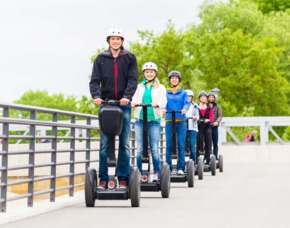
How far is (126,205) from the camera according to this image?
1200 cm

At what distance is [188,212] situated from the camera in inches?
424

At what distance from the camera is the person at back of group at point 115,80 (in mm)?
11461

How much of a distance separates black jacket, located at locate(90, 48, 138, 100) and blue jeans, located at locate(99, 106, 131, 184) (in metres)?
0.24

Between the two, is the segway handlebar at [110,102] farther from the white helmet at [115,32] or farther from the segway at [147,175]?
the segway at [147,175]

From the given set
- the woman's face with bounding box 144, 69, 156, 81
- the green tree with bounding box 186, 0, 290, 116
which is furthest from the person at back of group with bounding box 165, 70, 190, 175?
the green tree with bounding box 186, 0, 290, 116

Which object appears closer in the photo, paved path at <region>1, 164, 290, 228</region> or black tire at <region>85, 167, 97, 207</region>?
paved path at <region>1, 164, 290, 228</region>

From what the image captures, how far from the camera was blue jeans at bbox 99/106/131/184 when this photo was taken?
37.7 feet

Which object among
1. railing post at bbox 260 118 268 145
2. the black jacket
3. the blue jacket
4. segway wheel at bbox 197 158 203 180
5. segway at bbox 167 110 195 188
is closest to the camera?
the black jacket

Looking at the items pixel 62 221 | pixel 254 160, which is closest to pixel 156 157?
pixel 62 221

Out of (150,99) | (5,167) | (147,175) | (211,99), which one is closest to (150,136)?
(150,99)

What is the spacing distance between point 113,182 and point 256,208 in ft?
5.60

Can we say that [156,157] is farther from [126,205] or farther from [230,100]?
[230,100]

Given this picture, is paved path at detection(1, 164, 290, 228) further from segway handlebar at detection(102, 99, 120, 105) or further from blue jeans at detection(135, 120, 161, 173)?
segway handlebar at detection(102, 99, 120, 105)

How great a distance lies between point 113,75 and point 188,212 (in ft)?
6.30
